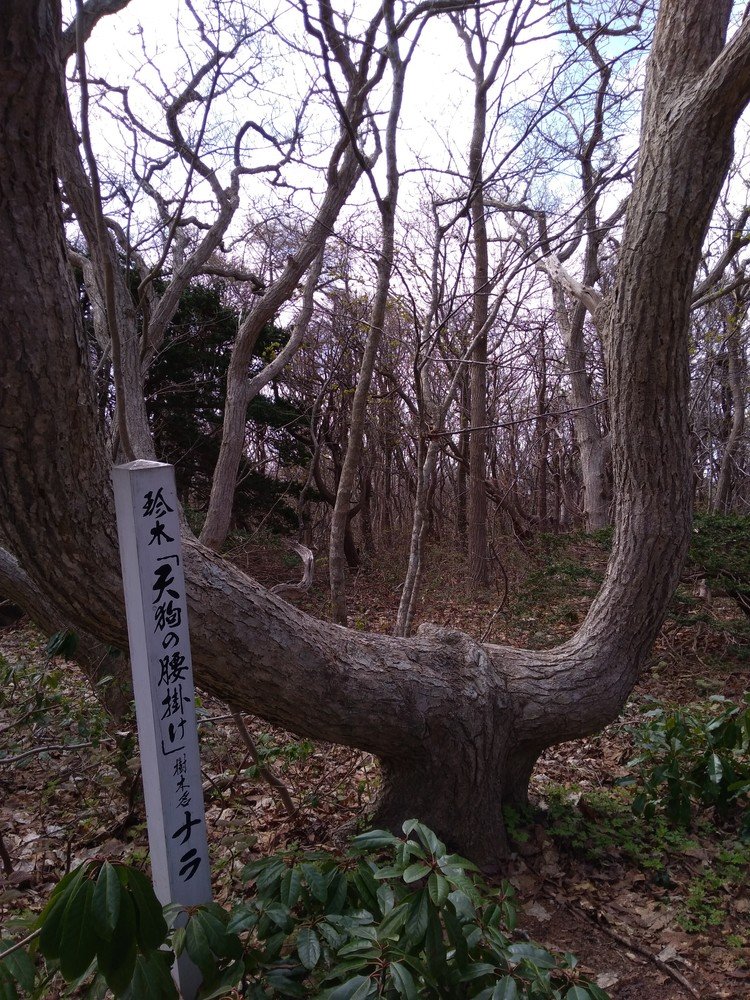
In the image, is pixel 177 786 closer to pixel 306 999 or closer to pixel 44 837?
pixel 306 999

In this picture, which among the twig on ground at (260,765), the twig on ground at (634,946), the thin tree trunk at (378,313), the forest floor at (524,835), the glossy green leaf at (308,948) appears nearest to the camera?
the glossy green leaf at (308,948)

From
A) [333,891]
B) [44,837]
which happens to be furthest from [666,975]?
[44,837]

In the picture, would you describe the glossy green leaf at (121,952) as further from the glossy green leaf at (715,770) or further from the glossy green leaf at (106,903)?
the glossy green leaf at (715,770)

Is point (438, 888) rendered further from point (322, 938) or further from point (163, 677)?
point (163, 677)

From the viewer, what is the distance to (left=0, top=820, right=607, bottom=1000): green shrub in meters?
1.28

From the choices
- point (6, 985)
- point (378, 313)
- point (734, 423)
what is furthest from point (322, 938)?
point (734, 423)

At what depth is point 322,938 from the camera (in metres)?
1.55

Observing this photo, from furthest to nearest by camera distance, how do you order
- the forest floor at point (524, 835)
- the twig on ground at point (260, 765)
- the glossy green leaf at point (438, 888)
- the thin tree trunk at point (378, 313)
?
the thin tree trunk at point (378, 313) < the twig on ground at point (260, 765) < the forest floor at point (524, 835) < the glossy green leaf at point (438, 888)

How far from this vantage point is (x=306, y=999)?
1.50m

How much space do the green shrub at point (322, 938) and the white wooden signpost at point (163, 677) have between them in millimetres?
153

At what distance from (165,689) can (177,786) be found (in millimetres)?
251

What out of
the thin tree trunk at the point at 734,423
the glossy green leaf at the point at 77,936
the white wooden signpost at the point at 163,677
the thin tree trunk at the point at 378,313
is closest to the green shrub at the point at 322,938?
the glossy green leaf at the point at 77,936

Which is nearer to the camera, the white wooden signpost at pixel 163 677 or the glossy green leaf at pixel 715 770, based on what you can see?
the white wooden signpost at pixel 163 677

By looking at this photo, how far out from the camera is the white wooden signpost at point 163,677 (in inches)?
61.8
